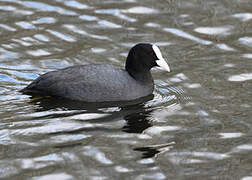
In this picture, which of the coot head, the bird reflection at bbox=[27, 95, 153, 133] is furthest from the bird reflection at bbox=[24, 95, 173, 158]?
the coot head

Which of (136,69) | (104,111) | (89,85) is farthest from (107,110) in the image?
(136,69)

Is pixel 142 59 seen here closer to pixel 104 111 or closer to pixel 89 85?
pixel 89 85

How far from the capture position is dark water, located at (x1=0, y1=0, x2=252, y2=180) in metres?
5.72

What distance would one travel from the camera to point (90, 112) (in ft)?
23.6

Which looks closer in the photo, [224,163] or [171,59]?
[224,163]

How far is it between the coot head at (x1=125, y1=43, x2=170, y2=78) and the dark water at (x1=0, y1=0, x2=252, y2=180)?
1.23ft

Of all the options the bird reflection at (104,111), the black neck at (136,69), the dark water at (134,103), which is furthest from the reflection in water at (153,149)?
the black neck at (136,69)

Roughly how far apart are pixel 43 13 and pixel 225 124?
5255mm

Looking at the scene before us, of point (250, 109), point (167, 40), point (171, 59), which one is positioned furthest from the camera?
point (167, 40)

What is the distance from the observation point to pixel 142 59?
8.06 m

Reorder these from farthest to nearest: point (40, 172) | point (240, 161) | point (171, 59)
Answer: point (171, 59) → point (240, 161) → point (40, 172)

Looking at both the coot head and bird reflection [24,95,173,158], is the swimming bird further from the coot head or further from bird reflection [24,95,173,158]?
the coot head

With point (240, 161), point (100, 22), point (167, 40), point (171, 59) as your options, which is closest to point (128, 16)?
point (100, 22)

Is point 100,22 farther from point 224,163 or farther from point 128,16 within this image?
point 224,163
